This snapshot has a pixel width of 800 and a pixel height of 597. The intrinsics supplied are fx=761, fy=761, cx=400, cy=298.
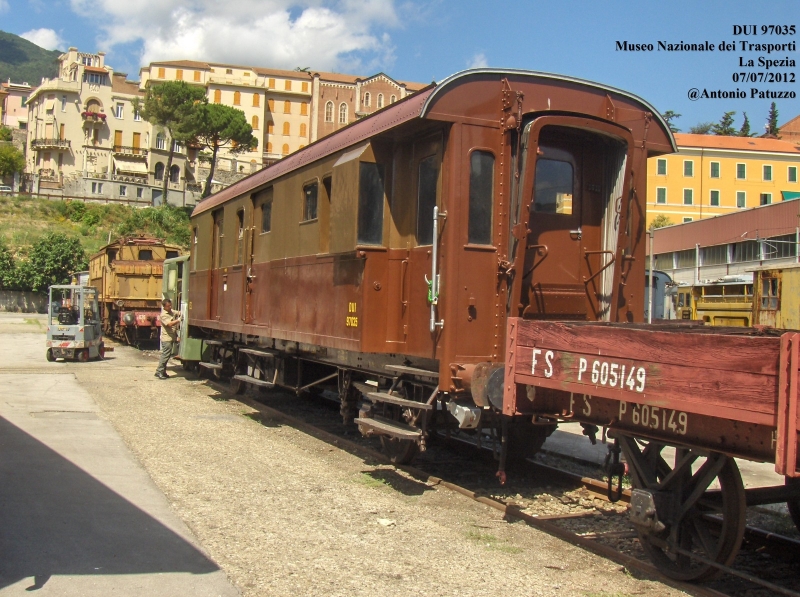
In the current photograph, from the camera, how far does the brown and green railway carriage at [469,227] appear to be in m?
6.76

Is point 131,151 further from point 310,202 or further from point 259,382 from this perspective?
point 310,202

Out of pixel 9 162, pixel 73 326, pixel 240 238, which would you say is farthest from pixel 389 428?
pixel 9 162

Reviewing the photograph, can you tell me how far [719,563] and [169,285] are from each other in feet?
53.1

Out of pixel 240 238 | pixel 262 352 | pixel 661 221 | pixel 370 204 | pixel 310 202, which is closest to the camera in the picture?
pixel 370 204

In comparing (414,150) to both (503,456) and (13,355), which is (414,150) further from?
(13,355)

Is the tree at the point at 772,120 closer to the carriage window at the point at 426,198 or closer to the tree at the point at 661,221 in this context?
the tree at the point at 661,221

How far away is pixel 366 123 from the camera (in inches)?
323

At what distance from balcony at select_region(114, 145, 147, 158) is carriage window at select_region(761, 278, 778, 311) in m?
81.3

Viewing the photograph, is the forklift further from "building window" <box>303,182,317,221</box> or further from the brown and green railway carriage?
the brown and green railway carriage

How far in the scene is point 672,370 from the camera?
425 cm

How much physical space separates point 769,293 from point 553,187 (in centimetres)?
1131

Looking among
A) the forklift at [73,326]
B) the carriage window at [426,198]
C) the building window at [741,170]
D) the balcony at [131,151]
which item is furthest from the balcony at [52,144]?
the carriage window at [426,198]

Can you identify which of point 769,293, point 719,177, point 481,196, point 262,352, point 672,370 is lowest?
point 262,352

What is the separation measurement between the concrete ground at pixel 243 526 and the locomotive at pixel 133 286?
50.7 feet
